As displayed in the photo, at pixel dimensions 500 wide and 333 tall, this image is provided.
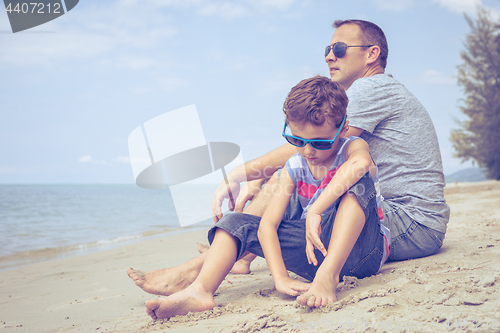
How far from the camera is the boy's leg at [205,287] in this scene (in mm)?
1660

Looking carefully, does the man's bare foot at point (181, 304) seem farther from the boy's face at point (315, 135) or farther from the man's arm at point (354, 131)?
the man's arm at point (354, 131)

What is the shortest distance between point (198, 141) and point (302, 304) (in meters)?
1.74

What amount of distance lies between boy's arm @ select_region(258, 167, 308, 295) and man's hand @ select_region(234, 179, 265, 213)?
1.97ft

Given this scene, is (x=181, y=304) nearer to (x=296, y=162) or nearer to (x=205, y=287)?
(x=205, y=287)

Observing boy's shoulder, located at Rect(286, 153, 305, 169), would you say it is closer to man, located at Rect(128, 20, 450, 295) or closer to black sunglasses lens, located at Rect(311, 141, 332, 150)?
black sunglasses lens, located at Rect(311, 141, 332, 150)

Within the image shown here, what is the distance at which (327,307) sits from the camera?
57.7 inches

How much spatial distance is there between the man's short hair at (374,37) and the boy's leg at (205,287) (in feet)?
5.11

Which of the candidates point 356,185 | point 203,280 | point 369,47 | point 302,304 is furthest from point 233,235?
point 369,47

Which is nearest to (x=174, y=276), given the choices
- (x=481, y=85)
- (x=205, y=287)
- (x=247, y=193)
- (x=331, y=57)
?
(x=205, y=287)

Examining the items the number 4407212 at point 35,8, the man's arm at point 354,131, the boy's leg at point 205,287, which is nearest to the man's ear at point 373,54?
the man's arm at point 354,131

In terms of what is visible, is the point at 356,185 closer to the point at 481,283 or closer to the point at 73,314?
the point at 481,283

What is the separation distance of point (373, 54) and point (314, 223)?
1.35 m

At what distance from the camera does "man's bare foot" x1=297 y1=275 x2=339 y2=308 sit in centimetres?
146

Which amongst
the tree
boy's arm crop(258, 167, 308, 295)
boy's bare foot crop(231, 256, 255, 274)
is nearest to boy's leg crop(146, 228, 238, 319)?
boy's arm crop(258, 167, 308, 295)
